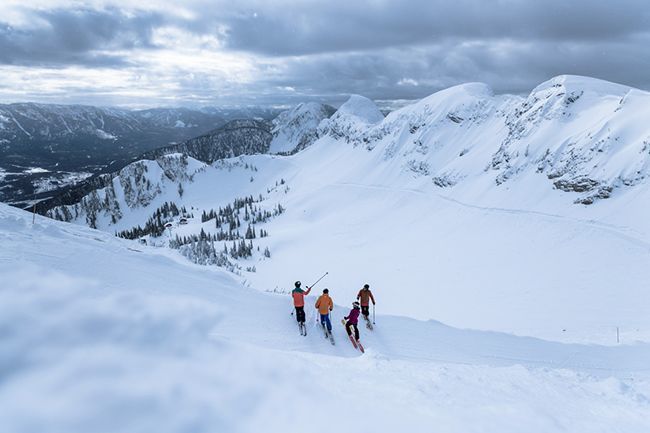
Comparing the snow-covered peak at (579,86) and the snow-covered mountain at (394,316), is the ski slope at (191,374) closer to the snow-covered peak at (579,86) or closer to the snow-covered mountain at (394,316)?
the snow-covered mountain at (394,316)

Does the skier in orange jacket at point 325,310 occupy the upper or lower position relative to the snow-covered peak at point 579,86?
lower

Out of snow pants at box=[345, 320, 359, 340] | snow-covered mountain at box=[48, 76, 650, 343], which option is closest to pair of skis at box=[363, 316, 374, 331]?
snow pants at box=[345, 320, 359, 340]

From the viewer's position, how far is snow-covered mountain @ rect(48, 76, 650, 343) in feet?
127

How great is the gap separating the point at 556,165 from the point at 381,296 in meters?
56.2

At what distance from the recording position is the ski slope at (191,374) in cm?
602

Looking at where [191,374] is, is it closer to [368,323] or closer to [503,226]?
[368,323]

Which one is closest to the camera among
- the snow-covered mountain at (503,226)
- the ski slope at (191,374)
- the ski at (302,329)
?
the ski slope at (191,374)

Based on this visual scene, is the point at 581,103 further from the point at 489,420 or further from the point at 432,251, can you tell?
the point at 489,420

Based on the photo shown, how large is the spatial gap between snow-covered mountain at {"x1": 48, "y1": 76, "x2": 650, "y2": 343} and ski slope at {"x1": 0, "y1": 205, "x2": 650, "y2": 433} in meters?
20.2

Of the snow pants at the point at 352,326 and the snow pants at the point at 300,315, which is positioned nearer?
the snow pants at the point at 300,315

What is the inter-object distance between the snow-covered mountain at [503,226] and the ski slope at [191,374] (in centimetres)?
2022

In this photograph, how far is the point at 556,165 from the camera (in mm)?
79062

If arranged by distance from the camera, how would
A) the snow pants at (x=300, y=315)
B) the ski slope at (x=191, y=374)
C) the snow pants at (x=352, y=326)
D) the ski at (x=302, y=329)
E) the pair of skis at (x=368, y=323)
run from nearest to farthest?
the ski slope at (x=191, y=374) < the ski at (x=302, y=329) < the snow pants at (x=300, y=315) < the snow pants at (x=352, y=326) < the pair of skis at (x=368, y=323)

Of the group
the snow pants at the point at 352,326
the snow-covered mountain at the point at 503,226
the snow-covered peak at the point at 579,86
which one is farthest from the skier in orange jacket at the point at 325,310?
the snow-covered peak at the point at 579,86
